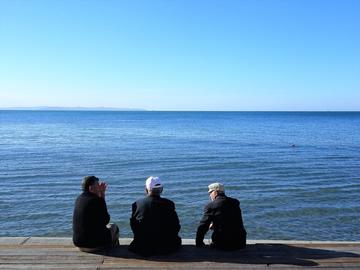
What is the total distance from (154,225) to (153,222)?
0.17ft

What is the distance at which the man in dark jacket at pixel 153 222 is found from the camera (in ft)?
24.6

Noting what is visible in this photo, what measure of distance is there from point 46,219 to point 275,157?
21191 mm

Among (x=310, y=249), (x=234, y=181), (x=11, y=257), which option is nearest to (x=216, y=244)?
(x=310, y=249)

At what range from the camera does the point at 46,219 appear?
14359 mm

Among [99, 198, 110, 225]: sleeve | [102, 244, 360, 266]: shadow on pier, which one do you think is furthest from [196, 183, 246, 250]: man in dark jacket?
[99, 198, 110, 225]: sleeve

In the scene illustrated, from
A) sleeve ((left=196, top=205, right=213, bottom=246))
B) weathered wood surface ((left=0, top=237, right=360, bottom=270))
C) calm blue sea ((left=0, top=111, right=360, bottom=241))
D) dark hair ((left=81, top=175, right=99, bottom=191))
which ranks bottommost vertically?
calm blue sea ((left=0, top=111, right=360, bottom=241))

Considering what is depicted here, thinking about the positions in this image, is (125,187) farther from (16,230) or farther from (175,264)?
(175,264)

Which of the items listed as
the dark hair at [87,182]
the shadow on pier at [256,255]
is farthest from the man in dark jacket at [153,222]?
the dark hair at [87,182]

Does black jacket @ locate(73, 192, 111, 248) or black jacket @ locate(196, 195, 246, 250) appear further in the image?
black jacket @ locate(196, 195, 246, 250)

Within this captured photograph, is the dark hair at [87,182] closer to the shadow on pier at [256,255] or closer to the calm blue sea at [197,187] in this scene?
the shadow on pier at [256,255]

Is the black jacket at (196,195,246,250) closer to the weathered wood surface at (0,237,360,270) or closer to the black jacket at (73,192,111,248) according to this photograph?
the weathered wood surface at (0,237,360,270)

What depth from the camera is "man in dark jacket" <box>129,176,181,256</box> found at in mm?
7492

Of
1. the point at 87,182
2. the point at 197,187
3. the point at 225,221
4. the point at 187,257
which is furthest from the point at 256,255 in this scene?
the point at 197,187

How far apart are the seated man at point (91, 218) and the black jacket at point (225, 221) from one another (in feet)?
5.65
